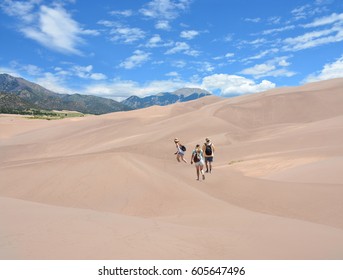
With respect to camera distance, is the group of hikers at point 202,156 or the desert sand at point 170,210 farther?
the group of hikers at point 202,156

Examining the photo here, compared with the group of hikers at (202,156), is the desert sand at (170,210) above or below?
below

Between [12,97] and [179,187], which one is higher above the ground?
[12,97]

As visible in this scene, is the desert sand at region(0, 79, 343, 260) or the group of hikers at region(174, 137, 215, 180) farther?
the group of hikers at region(174, 137, 215, 180)

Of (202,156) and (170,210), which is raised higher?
(202,156)

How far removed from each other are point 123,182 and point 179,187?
1.73 m

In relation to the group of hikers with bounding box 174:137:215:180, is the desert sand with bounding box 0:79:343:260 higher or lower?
lower

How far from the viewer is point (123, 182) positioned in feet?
30.8

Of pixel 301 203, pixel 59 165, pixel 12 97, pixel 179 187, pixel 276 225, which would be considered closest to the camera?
pixel 276 225

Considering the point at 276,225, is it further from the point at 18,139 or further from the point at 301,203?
the point at 18,139

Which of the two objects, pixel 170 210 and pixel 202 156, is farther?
pixel 202 156

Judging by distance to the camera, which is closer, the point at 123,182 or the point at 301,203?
the point at 301,203
